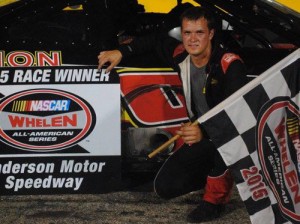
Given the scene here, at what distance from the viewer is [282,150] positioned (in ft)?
7.93

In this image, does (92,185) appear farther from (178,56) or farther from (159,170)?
(178,56)

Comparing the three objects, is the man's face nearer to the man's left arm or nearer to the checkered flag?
the man's left arm

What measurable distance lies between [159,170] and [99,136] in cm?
38

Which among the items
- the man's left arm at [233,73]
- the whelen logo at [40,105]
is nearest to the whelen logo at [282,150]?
the man's left arm at [233,73]

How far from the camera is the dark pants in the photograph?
2766 millimetres

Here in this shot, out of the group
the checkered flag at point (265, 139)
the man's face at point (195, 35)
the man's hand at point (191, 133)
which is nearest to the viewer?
the checkered flag at point (265, 139)

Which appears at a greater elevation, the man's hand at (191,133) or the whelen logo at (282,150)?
the man's hand at (191,133)

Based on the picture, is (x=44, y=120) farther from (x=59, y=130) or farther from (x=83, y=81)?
(x=83, y=81)

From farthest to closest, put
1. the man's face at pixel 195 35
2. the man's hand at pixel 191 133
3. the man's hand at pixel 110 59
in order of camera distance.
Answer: the man's hand at pixel 110 59 < the man's face at pixel 195 35 < the man's hand at pixel 191 133

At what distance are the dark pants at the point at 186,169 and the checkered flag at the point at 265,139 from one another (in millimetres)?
374

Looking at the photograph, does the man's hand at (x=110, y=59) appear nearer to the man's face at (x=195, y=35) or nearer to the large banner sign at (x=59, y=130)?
the large banner sign at (x=59, y=130)

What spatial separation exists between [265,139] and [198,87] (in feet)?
1.69

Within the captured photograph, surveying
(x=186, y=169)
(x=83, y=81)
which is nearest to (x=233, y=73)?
(x=186, y=169)

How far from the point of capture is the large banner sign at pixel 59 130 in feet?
9.05
